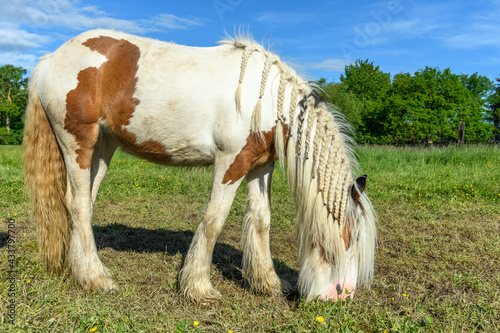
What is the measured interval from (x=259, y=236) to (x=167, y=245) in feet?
5.45

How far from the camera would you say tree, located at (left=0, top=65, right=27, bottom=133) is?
43.0 metres

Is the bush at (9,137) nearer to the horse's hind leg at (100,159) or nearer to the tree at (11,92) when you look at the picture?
the tree at (11,92)

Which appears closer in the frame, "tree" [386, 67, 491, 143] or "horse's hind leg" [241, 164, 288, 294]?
"horse's hind leg" [241, 164, 288, 294]

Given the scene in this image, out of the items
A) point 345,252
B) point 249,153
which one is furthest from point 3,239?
point 345,252

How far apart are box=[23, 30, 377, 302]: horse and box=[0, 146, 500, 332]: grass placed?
0.23 metres

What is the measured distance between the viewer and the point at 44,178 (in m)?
3.12

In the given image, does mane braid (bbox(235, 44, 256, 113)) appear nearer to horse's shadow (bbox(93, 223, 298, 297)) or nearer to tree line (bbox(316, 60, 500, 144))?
horse's shadow (bbox(93, 223, 298, 297))

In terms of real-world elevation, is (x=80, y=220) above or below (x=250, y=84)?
below

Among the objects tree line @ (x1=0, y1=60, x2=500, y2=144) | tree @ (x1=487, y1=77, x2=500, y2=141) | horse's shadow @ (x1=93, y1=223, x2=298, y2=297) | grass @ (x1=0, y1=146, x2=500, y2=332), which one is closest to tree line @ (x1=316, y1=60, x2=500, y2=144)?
tree line @ (x1=0, y1=60, x2=500, y2=144)

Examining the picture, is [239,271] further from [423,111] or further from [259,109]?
[423,111]

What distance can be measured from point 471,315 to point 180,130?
2.59 m

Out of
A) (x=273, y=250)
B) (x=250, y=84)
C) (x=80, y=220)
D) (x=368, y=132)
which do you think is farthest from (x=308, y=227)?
(x=368, y=132)

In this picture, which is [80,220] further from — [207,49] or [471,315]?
[471,315]

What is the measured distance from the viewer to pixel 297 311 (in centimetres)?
271
